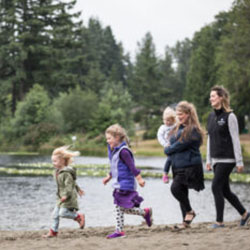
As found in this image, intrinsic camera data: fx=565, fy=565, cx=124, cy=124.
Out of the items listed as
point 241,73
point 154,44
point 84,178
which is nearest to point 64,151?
point 84,178

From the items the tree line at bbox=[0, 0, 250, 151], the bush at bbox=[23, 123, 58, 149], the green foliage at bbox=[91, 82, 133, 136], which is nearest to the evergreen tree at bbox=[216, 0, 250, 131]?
the tree line at bbox=[0, 0, 250, 151]

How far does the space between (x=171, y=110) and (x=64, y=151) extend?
178cm

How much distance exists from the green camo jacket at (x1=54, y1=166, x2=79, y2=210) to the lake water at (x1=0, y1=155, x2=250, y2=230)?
2.81 m

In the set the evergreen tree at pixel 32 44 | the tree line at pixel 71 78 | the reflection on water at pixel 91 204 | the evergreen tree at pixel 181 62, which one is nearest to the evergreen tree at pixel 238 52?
the tree line at pixel 71 78

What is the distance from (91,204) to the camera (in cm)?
1440

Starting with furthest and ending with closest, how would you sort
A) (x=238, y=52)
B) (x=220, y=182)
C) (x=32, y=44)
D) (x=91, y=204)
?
1. (x=32, y=44)
2. (x=238, y=52)
3. (x=91, y=204)
4. (x=220, y=182)

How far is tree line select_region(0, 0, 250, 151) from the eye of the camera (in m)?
42.5

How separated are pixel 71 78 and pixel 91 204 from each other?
192 feet

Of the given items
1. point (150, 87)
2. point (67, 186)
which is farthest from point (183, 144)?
point (150, 87)

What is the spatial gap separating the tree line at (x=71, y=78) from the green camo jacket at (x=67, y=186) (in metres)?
31.9

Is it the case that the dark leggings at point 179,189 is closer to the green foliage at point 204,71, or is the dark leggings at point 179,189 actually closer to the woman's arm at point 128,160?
the woman's arm at point 128,160

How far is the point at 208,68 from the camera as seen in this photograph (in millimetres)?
69875

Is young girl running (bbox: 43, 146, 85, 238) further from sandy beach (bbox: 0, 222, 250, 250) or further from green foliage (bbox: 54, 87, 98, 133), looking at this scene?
green foliage (bbox: 54, 87, 98, 133)

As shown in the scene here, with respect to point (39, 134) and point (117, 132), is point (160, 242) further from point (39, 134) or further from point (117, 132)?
point (39, 134)
